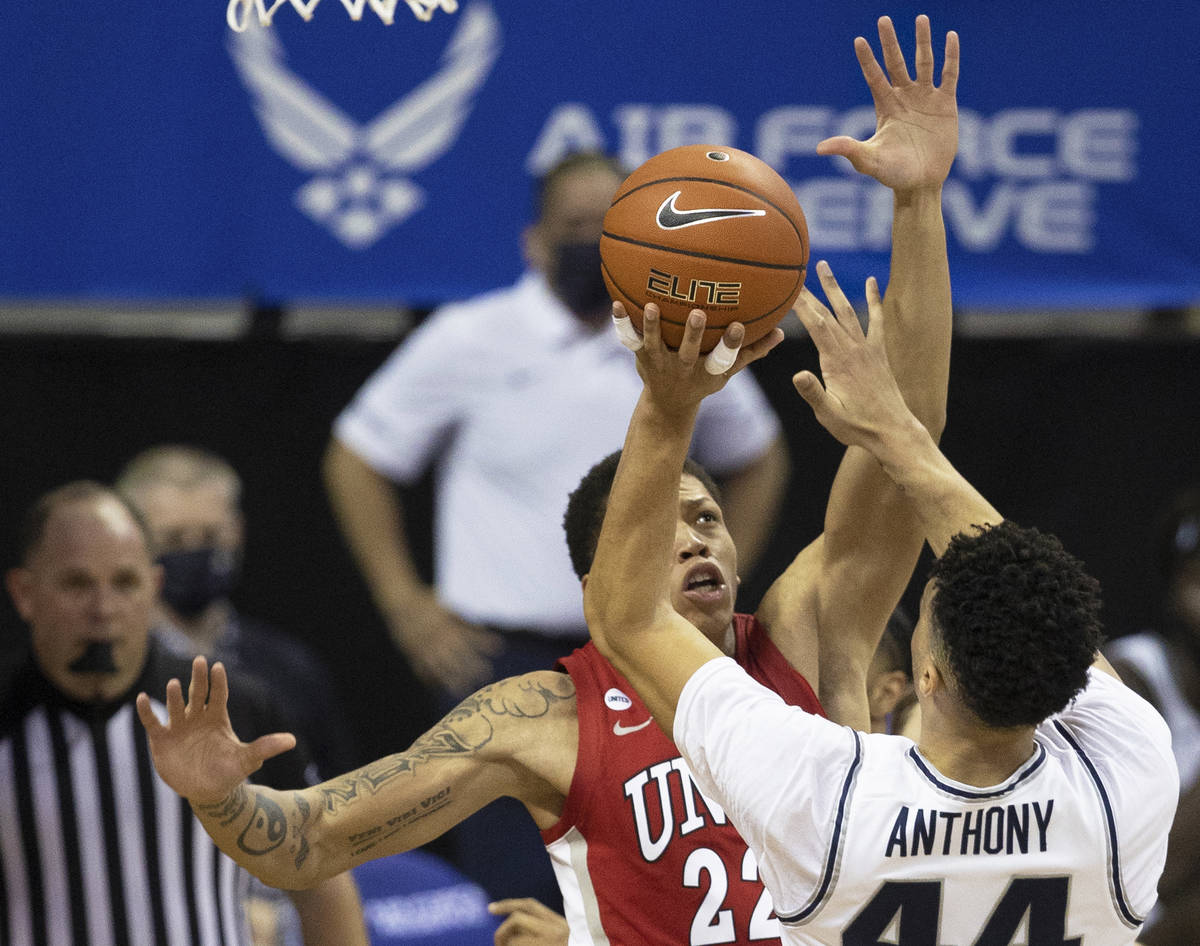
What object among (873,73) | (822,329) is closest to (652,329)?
(822,329)

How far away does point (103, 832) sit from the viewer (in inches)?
164

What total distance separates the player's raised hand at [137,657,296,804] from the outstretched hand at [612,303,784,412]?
920 millimetres

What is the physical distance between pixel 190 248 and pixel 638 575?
159 inches

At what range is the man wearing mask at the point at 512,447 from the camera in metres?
6.07

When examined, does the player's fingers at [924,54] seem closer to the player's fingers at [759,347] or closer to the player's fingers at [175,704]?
the player's fingers at [759,347]

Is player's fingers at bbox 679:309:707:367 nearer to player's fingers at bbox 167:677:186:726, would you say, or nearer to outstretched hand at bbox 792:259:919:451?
outstretched hand at bbox 792:259:919:451

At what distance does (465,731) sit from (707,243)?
3.54 feet

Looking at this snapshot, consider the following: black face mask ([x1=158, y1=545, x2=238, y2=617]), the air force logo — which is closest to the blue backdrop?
the air force logo

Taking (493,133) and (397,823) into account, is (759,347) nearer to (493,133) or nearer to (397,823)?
(397,823)

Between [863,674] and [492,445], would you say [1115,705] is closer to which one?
[863,674]

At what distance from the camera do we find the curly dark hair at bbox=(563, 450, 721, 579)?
143 inches

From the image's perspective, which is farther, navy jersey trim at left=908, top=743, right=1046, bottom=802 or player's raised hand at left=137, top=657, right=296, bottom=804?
player's raised hand at left=137, top=657, right=296, bottom=804

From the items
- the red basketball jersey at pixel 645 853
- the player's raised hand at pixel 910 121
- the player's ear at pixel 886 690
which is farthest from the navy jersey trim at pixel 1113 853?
the player's ear at pixel 886 690

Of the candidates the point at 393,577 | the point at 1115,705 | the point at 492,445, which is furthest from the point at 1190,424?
the point at 1115,705
